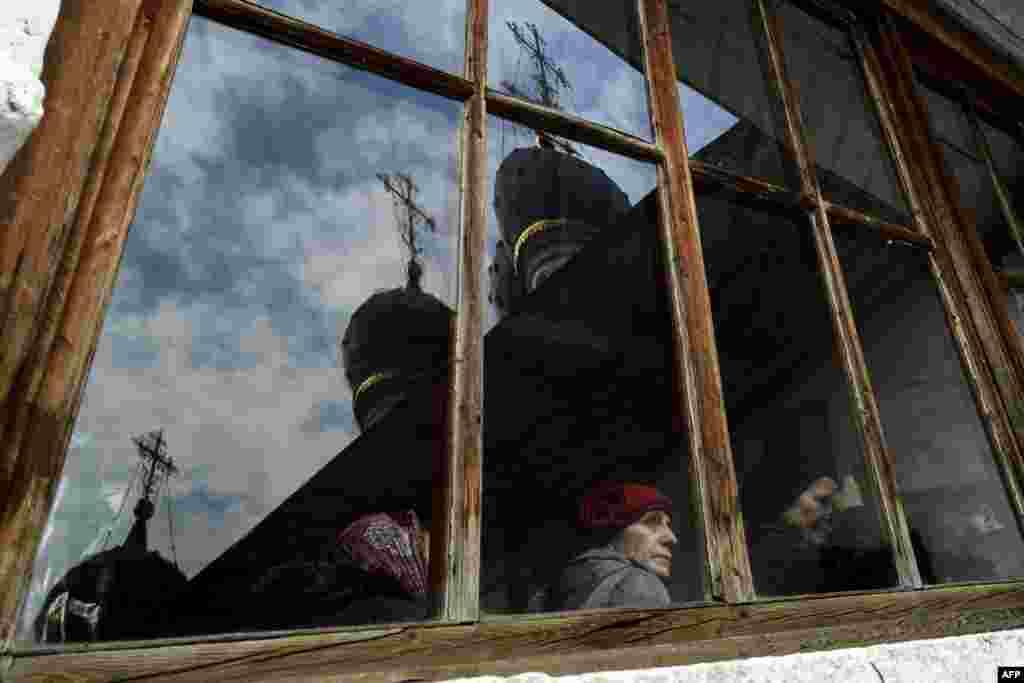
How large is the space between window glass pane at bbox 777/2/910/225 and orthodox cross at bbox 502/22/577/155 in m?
0.75

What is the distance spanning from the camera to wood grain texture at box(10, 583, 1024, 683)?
629 millimetres

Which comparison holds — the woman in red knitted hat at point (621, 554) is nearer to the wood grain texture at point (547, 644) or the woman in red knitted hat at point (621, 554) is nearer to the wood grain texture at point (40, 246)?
the wood grain texture at point (547, 644)

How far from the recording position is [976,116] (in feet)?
7.95

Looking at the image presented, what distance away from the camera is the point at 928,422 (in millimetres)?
1570

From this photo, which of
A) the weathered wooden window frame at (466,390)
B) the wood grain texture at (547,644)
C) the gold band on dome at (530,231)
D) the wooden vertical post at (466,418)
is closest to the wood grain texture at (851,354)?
the weathered wooden window frame at (466,390)

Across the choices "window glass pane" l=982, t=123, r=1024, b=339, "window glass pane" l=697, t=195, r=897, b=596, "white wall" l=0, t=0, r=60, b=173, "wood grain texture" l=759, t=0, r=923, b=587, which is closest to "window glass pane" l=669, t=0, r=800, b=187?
"wood grain texture" l=759, t=0, r=923, b=587

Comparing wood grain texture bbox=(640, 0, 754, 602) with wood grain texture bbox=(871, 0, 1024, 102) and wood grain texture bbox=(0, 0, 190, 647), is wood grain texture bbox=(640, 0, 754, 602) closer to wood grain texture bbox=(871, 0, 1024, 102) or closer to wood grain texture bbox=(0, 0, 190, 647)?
wood grain texture bbox=(0, 0, 190, 647)

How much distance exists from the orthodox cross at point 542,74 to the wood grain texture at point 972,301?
117 centimetres

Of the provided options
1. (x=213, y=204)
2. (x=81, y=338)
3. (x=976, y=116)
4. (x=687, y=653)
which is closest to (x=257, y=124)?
(x=213, y=204)

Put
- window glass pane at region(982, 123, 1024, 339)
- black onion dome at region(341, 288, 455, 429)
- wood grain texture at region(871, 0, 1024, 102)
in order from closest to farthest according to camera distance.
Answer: black onion dome at region(341, 288, 455, 429)
wood grain texture at region(871, 0, 1024, 102)
window glass pane at region(982, 123, 1024, 339)

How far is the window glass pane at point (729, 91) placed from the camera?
1.51 m

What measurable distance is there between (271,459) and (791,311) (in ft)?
4.16

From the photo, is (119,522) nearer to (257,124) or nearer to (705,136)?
(257,124)

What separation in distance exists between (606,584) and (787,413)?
0.69 metres
